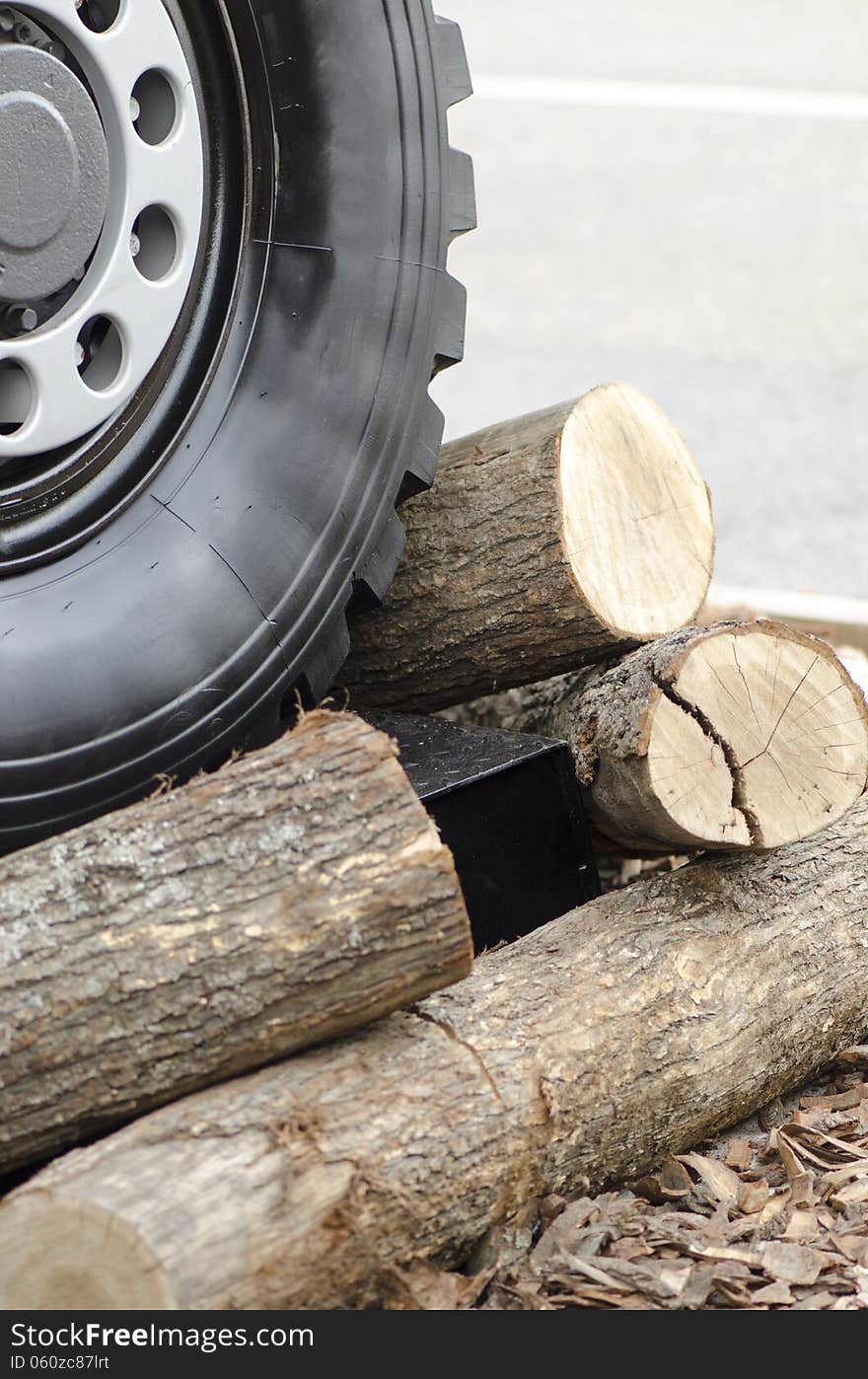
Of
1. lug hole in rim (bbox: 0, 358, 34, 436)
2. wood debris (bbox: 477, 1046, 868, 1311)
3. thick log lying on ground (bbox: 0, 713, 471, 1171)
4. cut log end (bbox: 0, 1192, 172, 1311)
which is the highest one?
lug hole in rim (bbox: 0, 358, 34, 436)

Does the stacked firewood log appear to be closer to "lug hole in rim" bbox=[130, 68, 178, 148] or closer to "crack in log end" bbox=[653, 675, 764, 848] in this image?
"crack in log end" bbox=[653, 675, 764, 848]

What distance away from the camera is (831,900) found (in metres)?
2.34

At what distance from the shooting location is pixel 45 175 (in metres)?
2.04

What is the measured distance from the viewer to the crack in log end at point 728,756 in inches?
85.0

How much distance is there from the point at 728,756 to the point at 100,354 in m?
1.03

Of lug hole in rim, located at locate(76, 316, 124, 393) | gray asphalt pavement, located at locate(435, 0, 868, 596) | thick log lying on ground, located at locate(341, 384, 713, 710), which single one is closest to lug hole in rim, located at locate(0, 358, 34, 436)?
lug hole in rim, located at locate(76, 316, 124, 393)

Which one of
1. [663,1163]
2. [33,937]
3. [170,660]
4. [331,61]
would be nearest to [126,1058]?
[33,937]

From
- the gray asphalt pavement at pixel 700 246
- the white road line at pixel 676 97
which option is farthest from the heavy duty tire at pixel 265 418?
the white road line at pixel 676 97

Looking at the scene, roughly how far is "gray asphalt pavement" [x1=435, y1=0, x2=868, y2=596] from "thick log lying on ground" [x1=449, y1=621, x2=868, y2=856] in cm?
249

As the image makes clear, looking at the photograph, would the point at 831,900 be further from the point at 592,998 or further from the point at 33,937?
the point at 33,937

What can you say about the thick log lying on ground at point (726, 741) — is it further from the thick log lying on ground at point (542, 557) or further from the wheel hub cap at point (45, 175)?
the wheel hub cap at point (45, 175)

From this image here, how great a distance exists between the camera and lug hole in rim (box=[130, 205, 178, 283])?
7.23ft

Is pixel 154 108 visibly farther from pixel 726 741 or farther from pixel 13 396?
pixel 726 741

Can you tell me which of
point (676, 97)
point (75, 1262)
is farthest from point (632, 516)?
point (676, 97)
